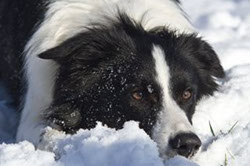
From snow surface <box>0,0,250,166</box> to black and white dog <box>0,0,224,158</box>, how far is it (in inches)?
6.5

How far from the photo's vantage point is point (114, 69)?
13.6ft

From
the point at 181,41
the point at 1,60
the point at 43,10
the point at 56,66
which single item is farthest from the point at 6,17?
the point at 181,41

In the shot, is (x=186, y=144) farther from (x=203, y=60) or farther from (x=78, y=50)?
(x=203, y=60)

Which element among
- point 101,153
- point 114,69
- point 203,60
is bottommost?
point 114,69

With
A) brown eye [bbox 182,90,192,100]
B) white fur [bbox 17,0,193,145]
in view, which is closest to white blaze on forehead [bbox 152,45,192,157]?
brown eye [bbox 182,90,192,100]

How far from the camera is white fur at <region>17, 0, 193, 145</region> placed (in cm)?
434

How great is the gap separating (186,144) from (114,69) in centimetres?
85

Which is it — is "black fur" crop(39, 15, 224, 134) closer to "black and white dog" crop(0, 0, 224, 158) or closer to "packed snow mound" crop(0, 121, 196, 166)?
"black and white dog" crop(0, 0, 224, 158)

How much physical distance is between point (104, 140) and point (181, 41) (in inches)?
61.9

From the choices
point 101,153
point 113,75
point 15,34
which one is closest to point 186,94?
point 113,75

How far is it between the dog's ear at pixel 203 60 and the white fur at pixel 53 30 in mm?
227

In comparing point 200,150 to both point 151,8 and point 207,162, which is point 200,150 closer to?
point 207,162

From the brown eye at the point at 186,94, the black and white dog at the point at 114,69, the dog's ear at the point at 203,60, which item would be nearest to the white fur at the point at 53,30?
the black and white dog at the point at 114,69

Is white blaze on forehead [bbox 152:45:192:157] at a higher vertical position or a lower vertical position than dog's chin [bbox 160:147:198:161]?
higher
